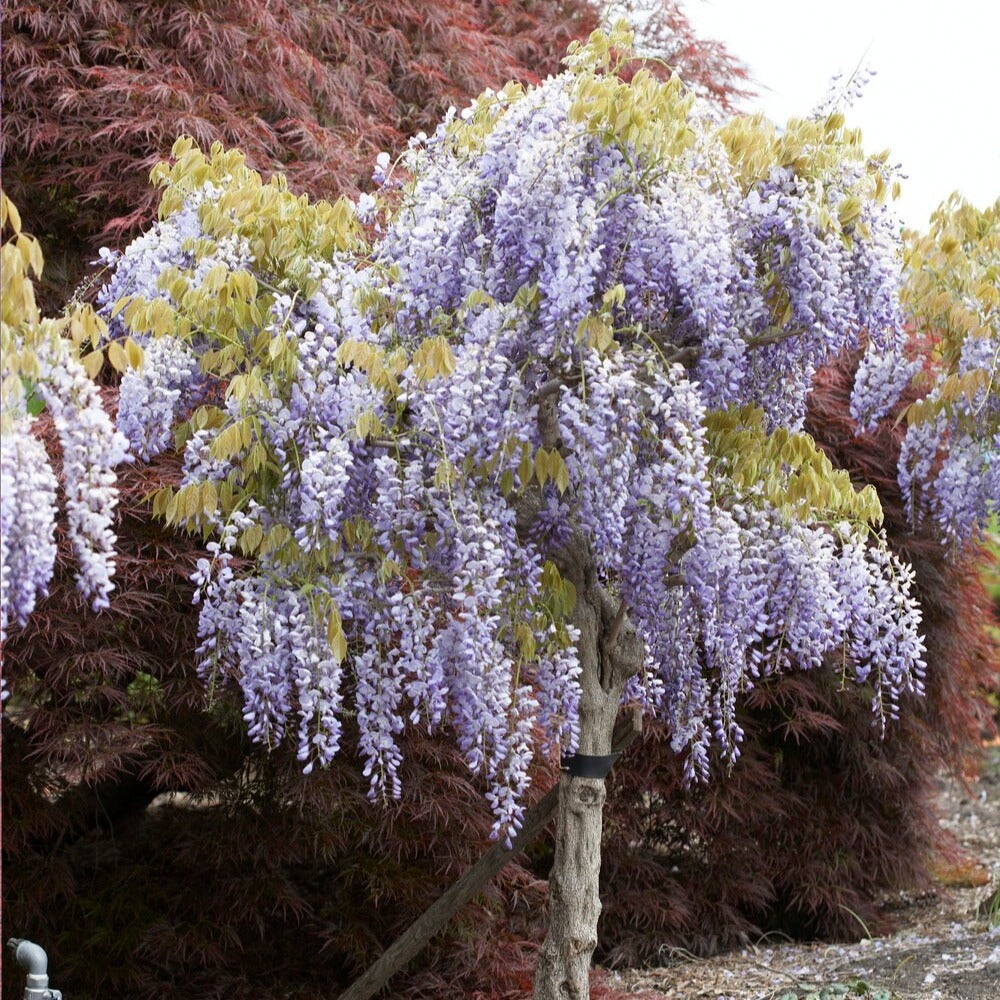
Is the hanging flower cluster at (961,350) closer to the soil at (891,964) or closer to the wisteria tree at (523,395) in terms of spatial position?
the wisteria tree at (523,395)

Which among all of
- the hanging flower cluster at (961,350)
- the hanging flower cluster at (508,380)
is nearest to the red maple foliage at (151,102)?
the hanging flower cluster at (508,380)

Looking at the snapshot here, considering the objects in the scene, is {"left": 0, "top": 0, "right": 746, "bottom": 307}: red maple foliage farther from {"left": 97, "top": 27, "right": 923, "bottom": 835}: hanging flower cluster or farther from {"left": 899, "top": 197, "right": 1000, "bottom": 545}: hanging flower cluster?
{"left": 899, "top": 197, "right": 1000, "bottom": 545}: hanging flower cluster

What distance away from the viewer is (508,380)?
109 inches

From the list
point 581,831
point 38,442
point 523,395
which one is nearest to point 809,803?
point 581,831

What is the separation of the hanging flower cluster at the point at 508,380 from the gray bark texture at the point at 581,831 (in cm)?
15

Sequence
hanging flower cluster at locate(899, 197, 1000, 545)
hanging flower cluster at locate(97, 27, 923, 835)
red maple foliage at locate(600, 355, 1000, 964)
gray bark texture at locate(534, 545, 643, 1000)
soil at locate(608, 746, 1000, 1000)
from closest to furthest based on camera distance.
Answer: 1. hanging flower cluster at locate(97, 27, 923, 835)
2. gray bark texture at locate(534, 545, 643, 1000)
3. hanging flower cluster at locate(899, 197, 1000, 545)
4. soil at locate(608, 746, 1000, 1000)
5. red maple foliage at locate(600, 355, 1000, 964)

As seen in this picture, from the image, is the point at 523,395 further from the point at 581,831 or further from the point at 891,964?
the point at 891,964

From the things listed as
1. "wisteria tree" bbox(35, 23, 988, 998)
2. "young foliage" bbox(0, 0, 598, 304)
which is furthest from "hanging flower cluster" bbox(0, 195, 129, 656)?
"young foliage" bbox(0, 0, 598, 304)

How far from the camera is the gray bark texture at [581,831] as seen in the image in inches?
129

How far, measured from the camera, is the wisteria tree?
2.76 m

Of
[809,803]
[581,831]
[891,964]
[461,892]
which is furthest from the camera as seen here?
[809,803]

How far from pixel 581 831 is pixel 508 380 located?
1194 mm

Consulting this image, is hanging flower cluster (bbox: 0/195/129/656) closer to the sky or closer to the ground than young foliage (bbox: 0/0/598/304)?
closer to the ground

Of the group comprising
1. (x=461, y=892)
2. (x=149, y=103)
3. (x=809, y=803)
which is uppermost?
(x=149, y=103)
